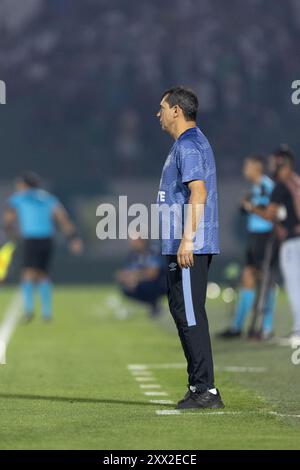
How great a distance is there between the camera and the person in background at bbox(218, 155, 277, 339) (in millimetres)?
16578

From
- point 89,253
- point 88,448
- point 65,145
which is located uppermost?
point 65,145

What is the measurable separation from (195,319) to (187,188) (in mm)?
840

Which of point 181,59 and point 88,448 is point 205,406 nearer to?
point 88,448

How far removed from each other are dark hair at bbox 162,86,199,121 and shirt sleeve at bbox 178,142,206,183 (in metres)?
0.24

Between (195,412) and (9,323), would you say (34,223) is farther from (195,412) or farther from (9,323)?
(195,412)

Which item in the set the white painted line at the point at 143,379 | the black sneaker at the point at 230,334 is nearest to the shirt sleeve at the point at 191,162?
the white painted line at the point at 143,379

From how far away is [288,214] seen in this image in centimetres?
1562

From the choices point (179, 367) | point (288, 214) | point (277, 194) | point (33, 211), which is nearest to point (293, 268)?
point (288, 214)

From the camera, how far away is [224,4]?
48906 mm

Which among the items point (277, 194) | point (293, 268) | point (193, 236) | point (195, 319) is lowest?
point (195, 319)

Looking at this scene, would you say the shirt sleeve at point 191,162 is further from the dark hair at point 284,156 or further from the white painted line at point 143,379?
the dark hair at point 284,156

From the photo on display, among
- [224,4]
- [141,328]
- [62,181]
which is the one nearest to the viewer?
[141,328]

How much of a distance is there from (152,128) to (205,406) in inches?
1406

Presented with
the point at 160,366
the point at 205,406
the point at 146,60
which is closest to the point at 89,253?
the point at 146,60
